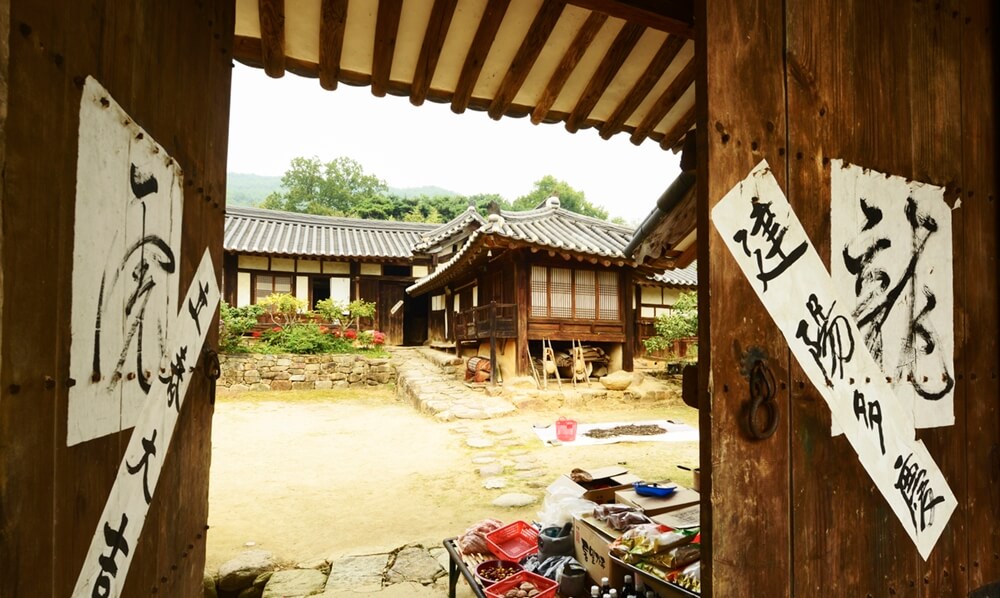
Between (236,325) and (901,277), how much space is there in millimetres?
17235

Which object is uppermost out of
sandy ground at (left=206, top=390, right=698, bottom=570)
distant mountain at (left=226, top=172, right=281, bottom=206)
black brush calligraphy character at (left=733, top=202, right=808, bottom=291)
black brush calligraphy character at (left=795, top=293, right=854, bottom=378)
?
distant mountain at (left=226, top=172, right=281, bottom=206)

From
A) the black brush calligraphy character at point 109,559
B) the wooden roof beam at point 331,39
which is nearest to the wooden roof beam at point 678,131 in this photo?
the wooden roof beam at point 331,39

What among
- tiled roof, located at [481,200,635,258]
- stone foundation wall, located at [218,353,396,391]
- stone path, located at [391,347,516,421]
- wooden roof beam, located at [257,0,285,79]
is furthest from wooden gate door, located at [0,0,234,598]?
stone foundation wall, located at [218,353,396,391]

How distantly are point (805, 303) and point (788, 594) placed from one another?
869 mm

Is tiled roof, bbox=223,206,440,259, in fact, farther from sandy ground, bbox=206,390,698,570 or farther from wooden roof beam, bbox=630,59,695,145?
wooden roof beam, bbox=630,59,695,145

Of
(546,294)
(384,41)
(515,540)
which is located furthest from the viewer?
(546,294)

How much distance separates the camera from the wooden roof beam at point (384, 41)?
2.24m

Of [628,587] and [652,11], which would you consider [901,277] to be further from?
[628,587]

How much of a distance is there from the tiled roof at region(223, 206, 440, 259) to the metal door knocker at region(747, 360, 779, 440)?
1996cm

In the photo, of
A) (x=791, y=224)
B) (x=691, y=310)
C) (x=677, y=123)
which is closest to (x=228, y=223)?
(x=691, y=310)

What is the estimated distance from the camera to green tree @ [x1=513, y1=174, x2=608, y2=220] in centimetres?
4972

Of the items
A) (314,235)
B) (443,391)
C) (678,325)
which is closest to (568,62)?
(443,391)

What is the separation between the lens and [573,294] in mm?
12805

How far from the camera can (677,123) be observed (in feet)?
10.3
